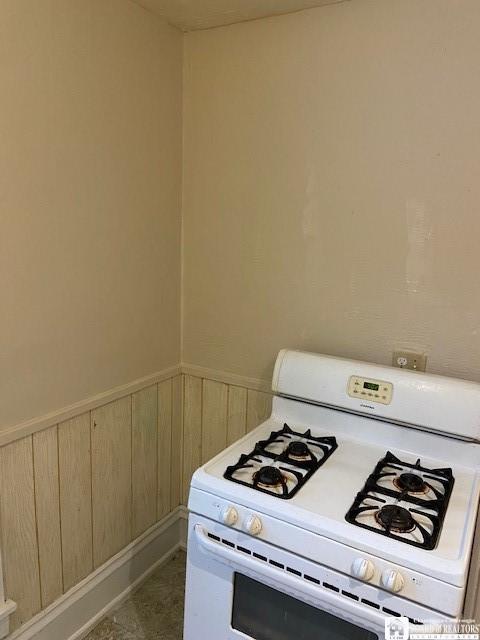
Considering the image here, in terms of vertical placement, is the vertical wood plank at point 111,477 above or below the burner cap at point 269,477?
below

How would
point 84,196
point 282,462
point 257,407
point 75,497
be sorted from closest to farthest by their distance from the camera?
point 282,462
point 84,196
point 75,497
point 257,407

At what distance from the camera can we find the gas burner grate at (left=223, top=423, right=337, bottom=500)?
4.27 ft

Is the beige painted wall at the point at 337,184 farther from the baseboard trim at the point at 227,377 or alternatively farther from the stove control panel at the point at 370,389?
the stove control panel at the point at 370,389

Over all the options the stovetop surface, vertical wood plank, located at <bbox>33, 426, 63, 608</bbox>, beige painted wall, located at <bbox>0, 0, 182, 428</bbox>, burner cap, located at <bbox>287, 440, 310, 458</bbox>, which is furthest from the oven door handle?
beige painted wall, located at <bbox>0, 0, 182, 428</bbox>

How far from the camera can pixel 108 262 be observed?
1.68 meters

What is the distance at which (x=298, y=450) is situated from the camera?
1.47 metres

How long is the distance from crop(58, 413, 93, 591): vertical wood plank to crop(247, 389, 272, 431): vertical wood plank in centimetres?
61

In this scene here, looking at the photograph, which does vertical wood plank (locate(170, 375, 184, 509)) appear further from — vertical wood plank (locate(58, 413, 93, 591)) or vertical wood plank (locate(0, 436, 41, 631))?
vertical wood plank (locate(0, 436, 41, 631))

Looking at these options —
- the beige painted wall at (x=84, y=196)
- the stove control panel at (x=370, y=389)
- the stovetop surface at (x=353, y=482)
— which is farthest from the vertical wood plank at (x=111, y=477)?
the stove control panel at (x=370, y=389)

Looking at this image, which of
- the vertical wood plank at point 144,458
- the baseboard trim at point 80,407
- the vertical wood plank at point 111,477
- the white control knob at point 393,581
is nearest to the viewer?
the white control knob at point 393,581

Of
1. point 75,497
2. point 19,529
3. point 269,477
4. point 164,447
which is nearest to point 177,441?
point 164,447

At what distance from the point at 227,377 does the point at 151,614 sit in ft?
3.02

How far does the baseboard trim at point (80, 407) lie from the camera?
1.44 metres

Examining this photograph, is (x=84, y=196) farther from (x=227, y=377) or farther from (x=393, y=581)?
(x=393, y=581)
